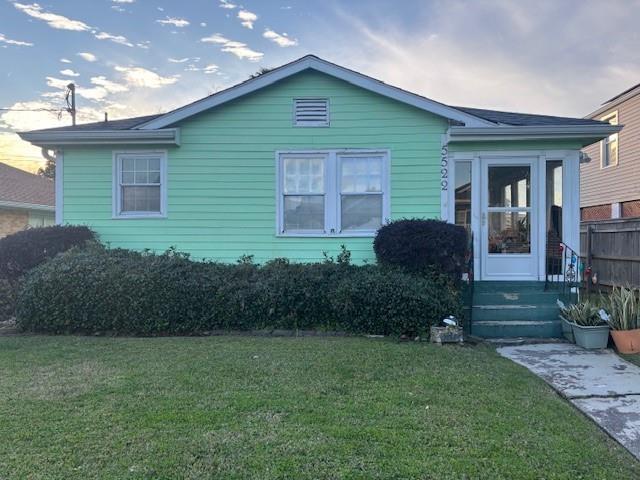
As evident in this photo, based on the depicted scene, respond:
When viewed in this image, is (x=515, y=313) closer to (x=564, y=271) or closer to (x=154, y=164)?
Result: (x=564, y=271)

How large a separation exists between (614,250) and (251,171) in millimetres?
8347

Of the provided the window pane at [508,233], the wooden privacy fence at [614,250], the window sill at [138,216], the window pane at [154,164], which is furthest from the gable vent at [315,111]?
the wooden privacy fence at [614,250]

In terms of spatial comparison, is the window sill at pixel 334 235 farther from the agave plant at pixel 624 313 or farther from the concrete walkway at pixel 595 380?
the agave plant at pixel 624 313

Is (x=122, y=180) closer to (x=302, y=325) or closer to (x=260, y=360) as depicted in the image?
(x=302, y=325)

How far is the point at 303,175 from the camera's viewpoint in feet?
28.3

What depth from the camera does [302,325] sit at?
6988 mm

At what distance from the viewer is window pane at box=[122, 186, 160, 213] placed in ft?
29.1

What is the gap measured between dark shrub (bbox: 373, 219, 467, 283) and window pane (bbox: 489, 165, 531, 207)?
5.00ft

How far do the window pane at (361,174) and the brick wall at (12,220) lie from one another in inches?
A: 524

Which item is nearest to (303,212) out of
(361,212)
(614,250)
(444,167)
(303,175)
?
(303,175)

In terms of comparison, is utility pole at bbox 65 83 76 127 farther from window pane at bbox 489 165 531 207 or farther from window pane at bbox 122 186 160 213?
window pane at bbox 489 165 531 207

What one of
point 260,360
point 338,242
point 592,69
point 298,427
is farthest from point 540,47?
point 298,427

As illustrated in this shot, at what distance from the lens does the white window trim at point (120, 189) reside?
876cm

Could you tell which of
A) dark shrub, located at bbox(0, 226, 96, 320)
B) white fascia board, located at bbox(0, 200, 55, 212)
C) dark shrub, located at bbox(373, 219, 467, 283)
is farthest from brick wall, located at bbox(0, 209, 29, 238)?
dark shrub, located at bbox(373, 219, 467, 283)
